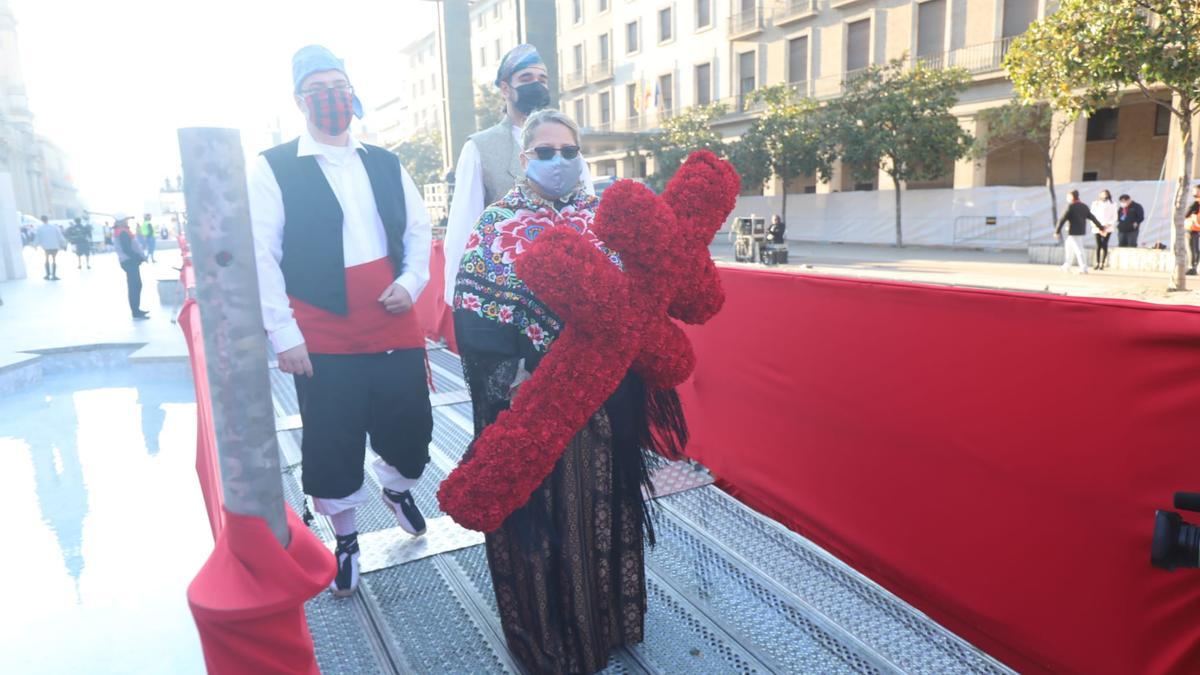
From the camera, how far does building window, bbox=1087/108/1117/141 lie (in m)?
23.7

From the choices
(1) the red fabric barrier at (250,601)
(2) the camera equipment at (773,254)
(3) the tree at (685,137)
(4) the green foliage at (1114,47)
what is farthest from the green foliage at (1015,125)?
(1) the red fabric barrier at (250,601)

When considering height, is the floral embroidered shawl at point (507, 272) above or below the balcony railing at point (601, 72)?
below

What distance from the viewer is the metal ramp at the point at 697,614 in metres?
2.26

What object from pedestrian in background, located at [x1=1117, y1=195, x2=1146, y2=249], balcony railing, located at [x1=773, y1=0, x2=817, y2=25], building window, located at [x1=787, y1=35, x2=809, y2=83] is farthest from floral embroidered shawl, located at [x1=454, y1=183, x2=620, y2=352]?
building window, located at [x1=787, y1=35, x2=809, y2=83]

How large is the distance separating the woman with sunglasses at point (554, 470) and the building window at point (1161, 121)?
88.5 feet

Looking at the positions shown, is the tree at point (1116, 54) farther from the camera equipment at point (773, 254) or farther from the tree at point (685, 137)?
the tree at point (685, 137)

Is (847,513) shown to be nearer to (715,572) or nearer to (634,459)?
(715,572)

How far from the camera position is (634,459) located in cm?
219

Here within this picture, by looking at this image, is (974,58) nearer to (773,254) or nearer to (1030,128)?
(1030,128)

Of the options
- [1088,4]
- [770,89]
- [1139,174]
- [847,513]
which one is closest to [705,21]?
[770,89]

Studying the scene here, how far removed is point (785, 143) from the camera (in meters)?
25.6

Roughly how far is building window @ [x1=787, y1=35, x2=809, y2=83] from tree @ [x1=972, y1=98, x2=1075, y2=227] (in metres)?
8.50

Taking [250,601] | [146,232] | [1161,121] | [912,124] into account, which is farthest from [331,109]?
[1161,121]

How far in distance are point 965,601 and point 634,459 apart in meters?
1.18
